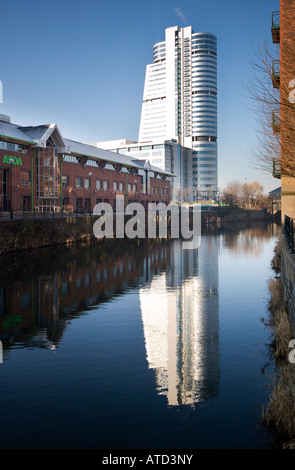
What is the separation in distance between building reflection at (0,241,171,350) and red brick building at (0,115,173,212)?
44.0 ft

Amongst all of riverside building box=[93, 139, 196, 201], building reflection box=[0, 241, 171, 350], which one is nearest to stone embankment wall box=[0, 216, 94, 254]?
building reflection box=[0, 241, 171, 350]

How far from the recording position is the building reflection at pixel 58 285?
14156 mm

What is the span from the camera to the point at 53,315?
631 inches

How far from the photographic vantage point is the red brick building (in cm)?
4603

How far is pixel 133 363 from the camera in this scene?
10.7 m

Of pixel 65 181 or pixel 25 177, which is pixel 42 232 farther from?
pixel 65 181

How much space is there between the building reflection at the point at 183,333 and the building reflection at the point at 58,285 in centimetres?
228

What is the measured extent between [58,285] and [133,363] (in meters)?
12.2

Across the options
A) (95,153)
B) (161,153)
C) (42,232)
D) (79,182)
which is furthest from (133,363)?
(161,153)

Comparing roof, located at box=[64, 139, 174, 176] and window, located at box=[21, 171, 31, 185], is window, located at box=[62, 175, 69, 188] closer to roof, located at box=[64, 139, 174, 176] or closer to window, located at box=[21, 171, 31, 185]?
roof, located at box=[64, 139, 174, 176]

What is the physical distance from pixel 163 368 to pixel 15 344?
4723mm

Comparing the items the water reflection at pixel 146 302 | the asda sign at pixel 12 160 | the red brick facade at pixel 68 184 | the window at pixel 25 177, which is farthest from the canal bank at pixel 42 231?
the asda sign at pixel 12 160

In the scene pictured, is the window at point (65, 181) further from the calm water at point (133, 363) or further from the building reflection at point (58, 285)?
the calm water at point (133, 363)
